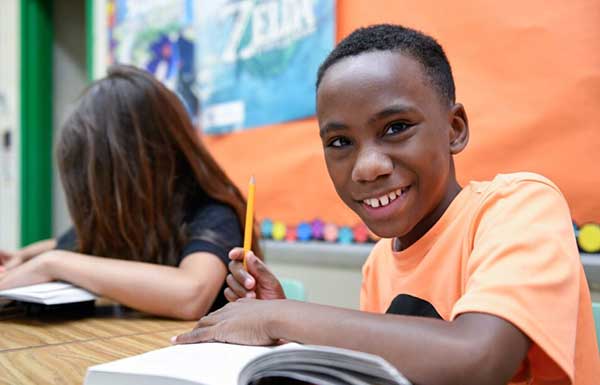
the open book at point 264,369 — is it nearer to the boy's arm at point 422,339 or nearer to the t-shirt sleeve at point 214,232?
the boy's arm at point 422,339

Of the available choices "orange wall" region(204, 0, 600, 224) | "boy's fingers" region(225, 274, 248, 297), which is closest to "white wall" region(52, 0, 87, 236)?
"orange wall" region(204, 0, 600, 224)

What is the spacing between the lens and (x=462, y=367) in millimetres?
468

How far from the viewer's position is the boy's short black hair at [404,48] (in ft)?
2.28

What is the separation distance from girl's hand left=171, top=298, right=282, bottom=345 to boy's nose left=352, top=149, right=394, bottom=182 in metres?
0.19

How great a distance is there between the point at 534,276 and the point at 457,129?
0.91 feet

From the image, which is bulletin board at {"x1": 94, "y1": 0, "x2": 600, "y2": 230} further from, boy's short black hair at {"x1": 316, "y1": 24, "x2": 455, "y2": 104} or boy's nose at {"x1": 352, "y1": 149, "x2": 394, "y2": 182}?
boy's nose at {"x1": 352, "y1": 149, "x2": 394, "y2": 182}

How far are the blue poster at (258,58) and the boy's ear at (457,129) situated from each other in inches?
33.6

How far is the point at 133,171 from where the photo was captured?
118 centimetres

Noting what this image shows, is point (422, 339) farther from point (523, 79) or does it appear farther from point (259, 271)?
point (523, 79)

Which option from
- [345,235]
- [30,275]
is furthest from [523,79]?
[30,275]

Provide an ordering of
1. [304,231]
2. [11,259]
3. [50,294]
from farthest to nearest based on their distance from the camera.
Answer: [304,231] → [11,259] → [50,294]

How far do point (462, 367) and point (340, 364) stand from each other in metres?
0.11

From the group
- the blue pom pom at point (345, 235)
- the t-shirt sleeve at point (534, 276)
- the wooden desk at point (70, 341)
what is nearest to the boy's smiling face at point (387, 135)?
the t-shirt sleeve at point (534, 276)

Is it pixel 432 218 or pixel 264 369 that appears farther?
pixel 432 218
